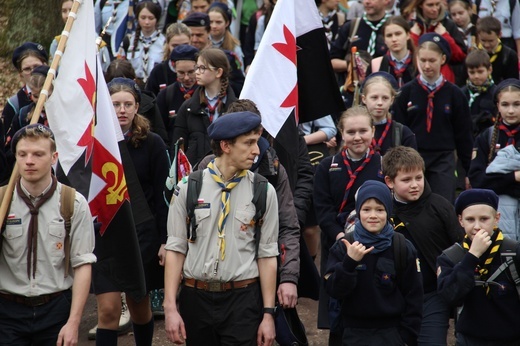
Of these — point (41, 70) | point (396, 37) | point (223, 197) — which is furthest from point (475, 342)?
point (396, 37)

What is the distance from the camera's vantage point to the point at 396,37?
38.1ft

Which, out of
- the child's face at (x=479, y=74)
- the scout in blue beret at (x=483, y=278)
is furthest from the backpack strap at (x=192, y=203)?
the child's face at (x=479, y=74)

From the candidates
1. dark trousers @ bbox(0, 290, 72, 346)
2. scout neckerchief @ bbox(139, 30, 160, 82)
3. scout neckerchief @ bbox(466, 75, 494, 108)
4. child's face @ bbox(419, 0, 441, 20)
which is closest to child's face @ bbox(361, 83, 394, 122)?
scout neckerchief @ bbox(466, 75, 494, 108)

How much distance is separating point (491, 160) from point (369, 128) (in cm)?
151

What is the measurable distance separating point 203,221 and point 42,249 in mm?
1061

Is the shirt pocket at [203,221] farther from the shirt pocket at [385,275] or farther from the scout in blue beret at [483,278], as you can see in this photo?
the scout in blue beret at [483,278]

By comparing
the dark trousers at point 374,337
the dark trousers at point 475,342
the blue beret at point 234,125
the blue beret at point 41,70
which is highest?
the blue beret at point 41,70

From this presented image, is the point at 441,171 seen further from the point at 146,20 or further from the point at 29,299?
the point at 29,299

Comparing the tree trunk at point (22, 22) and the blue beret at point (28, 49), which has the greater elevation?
the tree trunk at point (22, 22)

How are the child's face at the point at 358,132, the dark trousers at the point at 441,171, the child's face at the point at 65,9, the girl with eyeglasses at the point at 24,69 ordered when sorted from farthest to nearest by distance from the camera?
the child's face at the point at 65,9 → the girl with eyeglasses at the point at 24,69 → the dark trousers at the point at 441,171 → the child's face at the point at 358,132

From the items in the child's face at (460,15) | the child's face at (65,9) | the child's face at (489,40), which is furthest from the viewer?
the child's face at (460,15)

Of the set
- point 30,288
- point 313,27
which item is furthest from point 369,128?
point 30,288

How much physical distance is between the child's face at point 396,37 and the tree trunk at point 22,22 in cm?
391

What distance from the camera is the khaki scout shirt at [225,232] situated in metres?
6.90
